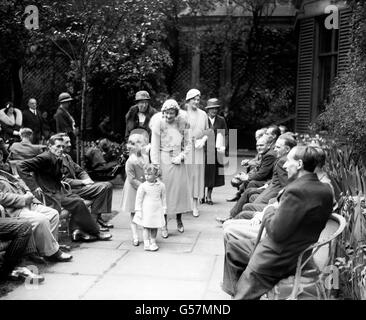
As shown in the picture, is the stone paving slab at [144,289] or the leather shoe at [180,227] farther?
the leather shoe at [180,227]

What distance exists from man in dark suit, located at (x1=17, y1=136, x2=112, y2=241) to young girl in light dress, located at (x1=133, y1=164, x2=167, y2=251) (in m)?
0.62

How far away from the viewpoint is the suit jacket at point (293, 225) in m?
3.93

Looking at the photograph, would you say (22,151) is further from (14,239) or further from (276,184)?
(276,184)

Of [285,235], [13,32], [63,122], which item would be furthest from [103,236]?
[13,32]

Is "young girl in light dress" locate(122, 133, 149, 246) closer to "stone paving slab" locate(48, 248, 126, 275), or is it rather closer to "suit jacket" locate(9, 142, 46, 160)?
"stone paving slab" locate(48, 248, 126, 275)

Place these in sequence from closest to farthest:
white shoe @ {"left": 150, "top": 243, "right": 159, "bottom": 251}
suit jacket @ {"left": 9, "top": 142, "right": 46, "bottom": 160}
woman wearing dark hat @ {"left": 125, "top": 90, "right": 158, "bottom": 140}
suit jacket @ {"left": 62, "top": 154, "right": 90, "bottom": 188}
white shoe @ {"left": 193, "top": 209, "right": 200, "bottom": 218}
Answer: white shoe @ {"left": 150, "top": 243, "right": 159, "bottom": 251}
suit jacket @ {"left": 62, "top": 154, "right": 90, "bottom": 188}
suit jacket @ {"left": 9, "top": 142, "right": 46, "bottom": 160}
white shoe @ {"left": 193, "top": 209, "right": 200, "bottom": 218}
woman wearing dark hat @ {"left": 125, "top": 90, "right": 158, "bottom": 140}

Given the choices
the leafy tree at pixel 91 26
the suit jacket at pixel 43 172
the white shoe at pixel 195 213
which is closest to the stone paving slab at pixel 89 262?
the suit jacket at pixel 43 172

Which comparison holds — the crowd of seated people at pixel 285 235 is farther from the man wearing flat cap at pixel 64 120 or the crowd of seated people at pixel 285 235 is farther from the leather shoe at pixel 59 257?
the man wearing flat cap at pixel 64 120

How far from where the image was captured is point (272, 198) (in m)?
6.16

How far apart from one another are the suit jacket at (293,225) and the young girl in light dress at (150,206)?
8.55 ft

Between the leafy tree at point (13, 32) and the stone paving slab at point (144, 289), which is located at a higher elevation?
the leafy tree at point (13, 32)

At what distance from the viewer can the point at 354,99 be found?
28.3ft

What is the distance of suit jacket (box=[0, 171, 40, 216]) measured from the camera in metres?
5.66

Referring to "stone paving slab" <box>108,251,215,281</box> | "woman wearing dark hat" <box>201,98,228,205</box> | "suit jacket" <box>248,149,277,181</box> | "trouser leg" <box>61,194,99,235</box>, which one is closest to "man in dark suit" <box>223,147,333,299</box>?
"stone paving slab" <box>108,251,215,281</box>
